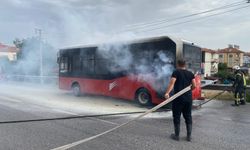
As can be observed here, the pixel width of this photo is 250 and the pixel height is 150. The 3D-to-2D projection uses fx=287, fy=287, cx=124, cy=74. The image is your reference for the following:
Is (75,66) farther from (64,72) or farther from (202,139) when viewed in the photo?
(202,139)

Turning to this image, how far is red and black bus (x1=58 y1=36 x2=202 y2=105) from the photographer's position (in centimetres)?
1084

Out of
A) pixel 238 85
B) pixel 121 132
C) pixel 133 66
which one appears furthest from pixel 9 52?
pixel 121 132

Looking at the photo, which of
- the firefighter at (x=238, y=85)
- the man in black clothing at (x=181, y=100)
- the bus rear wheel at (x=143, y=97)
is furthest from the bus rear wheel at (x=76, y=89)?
the man in black clothing at (x=181, y=100)

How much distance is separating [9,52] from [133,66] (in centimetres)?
1741

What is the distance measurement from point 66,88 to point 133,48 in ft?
18.0

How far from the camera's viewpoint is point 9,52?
25.6 m

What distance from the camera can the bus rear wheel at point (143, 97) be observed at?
11.5 meters

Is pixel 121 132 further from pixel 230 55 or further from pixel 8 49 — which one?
pixel 230 55

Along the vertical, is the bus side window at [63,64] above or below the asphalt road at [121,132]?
above

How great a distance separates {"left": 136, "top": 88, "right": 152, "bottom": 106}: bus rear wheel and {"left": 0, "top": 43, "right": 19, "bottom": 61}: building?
14754mm

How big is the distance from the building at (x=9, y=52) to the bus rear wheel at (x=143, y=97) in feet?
48.4

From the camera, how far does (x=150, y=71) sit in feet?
37.0

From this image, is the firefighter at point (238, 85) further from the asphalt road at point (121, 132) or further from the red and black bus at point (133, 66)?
the asphalt road at point (121, 132)

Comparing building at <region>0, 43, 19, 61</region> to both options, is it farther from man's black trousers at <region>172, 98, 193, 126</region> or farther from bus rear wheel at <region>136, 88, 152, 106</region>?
man's black trousers at <region>172, 98, 193, 126</region>
